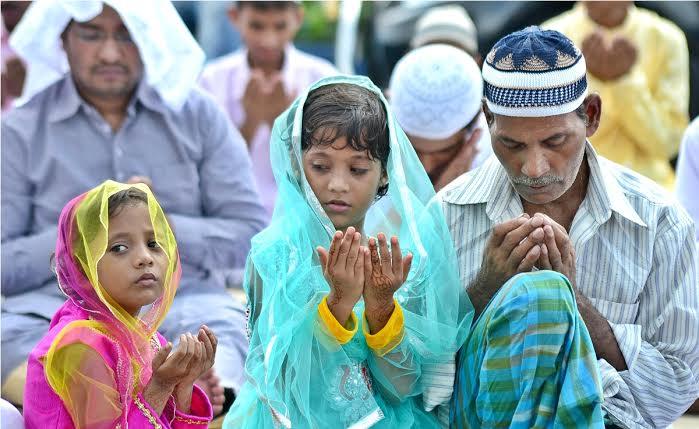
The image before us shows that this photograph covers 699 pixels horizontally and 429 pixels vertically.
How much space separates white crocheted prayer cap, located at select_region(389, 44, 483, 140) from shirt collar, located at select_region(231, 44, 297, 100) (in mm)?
1882

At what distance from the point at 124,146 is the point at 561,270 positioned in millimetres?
2339

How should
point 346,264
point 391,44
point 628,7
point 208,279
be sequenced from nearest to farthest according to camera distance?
point 346,264 < point 208,279 < point 628,7 < point 391,44

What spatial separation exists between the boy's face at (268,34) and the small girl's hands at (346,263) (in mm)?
4214

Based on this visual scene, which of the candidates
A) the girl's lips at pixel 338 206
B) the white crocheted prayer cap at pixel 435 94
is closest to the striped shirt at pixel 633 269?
the girl's lips at pixel 338 206

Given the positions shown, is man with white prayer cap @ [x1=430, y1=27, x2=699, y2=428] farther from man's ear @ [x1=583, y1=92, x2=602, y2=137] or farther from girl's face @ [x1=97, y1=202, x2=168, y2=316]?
girl's face @ [x1=97, y1=202, x2=168, y2=316]

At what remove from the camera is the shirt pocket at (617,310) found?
3.93 meters

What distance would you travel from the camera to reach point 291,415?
3670 mm

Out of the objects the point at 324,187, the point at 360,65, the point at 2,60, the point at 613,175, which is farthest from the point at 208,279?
the point at 360,65

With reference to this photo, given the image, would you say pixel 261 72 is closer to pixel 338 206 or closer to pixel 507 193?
pixel 507 193

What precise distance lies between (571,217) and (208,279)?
1.87 meters

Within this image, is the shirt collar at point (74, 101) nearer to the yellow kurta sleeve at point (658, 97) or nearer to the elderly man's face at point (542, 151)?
the elderly man's face at point (542, 151)

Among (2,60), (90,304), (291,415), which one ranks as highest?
(90,304)

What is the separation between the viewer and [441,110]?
550cm

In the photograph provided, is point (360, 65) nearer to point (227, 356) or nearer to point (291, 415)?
point (227, 356)
